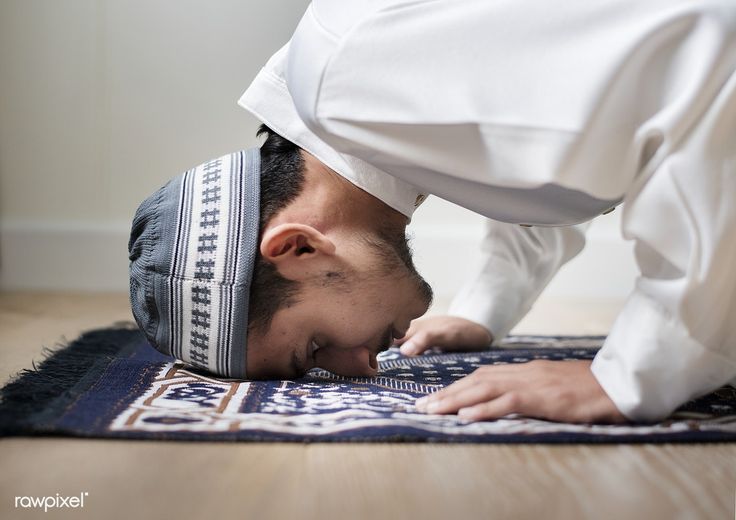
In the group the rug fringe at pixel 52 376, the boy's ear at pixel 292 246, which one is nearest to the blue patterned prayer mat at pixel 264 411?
the rug fringe at pixel 52 376

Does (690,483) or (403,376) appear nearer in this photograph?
(690,483)

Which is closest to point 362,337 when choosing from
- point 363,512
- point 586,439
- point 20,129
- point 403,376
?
point 403,376

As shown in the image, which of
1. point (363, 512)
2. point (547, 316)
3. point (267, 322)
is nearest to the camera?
point (363, 512)

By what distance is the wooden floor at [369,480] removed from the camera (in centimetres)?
63

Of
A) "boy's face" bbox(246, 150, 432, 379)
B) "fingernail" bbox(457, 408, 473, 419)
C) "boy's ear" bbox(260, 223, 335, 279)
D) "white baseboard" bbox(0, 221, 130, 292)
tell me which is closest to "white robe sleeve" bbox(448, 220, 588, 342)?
"boy's face" bbox(246, 150, 432, 379)

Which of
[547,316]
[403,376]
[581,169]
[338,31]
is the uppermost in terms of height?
[338,31]

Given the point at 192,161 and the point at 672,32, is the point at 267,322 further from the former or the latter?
the point at 192,161

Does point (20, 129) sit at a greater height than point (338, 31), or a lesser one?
lesser

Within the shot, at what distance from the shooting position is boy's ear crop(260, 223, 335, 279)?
1021 mm

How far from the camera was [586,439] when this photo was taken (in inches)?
31.6

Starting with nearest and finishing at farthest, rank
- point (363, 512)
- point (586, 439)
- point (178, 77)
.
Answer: point (363, 512) < point (586, 439) < point (178, 77)

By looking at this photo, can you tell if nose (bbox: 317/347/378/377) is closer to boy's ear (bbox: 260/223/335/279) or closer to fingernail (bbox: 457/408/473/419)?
boy's ear (bbox: 260/223/335/279)

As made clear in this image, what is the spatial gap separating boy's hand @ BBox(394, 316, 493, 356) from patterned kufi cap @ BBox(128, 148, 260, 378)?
44 cm

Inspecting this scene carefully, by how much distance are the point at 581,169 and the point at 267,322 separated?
1.43 ft
